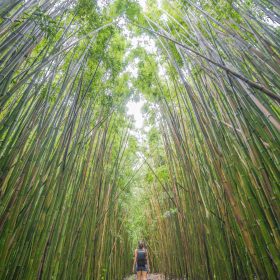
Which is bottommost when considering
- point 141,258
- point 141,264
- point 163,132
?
point 141,264

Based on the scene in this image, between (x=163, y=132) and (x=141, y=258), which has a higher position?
(x=163, y=132)

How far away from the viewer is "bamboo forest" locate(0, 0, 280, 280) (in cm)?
147

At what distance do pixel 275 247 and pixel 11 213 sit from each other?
5.76ft

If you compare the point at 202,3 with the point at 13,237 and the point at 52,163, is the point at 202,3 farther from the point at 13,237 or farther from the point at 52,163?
the point at 13,237

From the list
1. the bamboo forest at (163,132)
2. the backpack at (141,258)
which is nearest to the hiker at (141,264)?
the backpack at (141,258)

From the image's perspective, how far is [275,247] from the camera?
51.1 inches

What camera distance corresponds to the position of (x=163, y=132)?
3.48m

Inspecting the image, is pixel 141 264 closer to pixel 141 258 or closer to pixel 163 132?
pixel 141 258

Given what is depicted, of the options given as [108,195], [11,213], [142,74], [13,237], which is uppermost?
[142,74]

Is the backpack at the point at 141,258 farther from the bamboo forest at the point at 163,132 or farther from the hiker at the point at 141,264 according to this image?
the bamboo forest at the point at 163,132

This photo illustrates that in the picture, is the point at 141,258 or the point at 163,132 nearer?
the point at 163,132

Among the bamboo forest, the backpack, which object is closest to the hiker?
the backpack

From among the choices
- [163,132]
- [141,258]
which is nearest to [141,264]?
[141,258]

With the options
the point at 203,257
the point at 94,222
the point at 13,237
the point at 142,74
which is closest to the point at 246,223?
the point at 203,257
